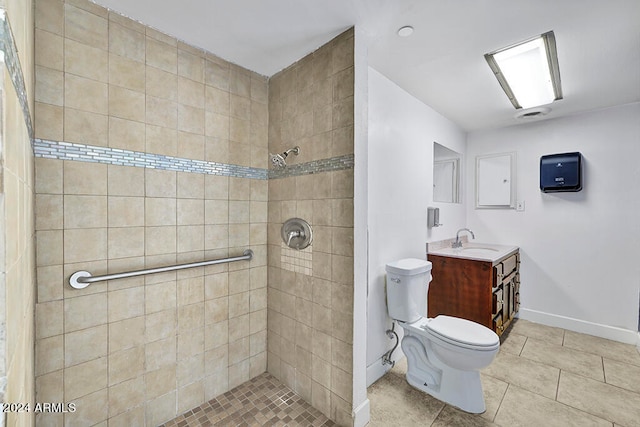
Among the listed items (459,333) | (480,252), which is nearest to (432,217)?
(480,252)

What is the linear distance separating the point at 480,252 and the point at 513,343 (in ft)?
2.84

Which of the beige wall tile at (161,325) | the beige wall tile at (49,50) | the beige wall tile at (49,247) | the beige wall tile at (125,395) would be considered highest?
the beige wall tile at (49,50)

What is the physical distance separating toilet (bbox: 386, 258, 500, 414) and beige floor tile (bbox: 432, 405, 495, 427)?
38 mm

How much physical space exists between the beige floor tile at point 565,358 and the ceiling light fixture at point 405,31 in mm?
2677

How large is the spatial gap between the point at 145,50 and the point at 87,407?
1858mm

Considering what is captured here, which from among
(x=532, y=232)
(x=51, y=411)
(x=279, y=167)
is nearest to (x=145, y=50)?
(x=279, y=167)

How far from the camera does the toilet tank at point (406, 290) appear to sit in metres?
1.91

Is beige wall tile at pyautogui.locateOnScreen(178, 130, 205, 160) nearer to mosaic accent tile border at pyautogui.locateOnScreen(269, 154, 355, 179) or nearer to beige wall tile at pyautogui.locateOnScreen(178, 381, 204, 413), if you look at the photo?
mosaic accent tile border at pyautogui.locateOnScreen(269, 154, 355, 179)

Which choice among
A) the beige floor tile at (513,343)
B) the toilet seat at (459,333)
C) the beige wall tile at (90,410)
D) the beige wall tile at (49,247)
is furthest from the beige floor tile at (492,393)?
the beige wall tile at (49,247)

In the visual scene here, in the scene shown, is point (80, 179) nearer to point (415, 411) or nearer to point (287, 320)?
point (287, 320)

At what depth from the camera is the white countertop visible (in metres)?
2.36

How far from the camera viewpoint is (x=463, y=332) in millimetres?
1671

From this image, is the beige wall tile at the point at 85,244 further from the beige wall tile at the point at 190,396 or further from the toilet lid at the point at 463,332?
the toilet lid at the point at 463,332

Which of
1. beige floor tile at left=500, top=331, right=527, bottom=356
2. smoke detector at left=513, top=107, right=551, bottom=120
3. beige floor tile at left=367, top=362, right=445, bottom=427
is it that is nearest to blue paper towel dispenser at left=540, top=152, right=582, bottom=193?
smoke detector at left=513, top=107, right=551, bottom=120
